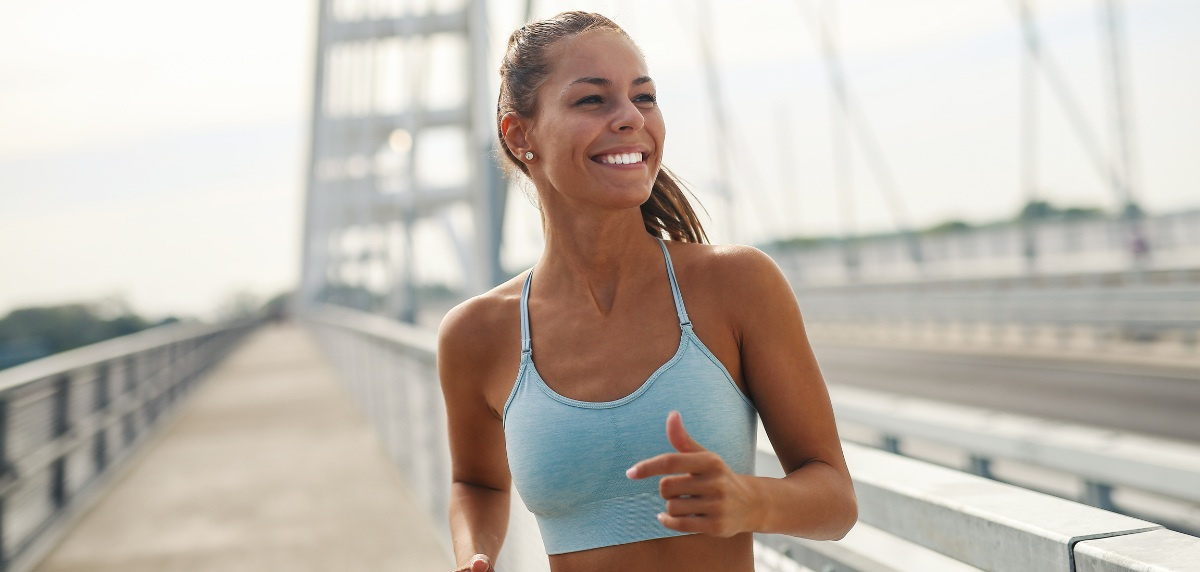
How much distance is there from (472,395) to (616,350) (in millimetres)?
364

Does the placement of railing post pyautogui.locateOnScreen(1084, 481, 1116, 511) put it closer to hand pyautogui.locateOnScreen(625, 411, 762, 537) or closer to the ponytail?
the ponytail

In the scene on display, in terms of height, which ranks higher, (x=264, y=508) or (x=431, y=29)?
(x=431, y=29)

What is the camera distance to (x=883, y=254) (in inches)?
1431

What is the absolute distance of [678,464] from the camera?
4.75 feet

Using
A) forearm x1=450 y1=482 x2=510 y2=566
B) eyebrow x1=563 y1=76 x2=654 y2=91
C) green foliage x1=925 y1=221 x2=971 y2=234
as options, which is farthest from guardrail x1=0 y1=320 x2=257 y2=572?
green foliage x1=925 y1=221 x2=971 y2=234

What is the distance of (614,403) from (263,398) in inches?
626

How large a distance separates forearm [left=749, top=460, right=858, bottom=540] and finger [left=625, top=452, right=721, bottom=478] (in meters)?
0.10

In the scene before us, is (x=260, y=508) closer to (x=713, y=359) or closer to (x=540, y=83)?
(x=540, y=83)

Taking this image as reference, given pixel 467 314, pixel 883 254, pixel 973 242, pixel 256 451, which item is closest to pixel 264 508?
pixel 256 451

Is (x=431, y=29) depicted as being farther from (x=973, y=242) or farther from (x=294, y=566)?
(x=973, y=242)

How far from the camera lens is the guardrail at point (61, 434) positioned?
655 cm

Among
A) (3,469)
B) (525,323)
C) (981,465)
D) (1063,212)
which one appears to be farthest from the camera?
(1063,212)

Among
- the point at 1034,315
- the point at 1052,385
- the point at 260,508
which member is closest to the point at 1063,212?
the point at 1034,315

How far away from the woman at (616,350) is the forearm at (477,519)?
0.03 m
